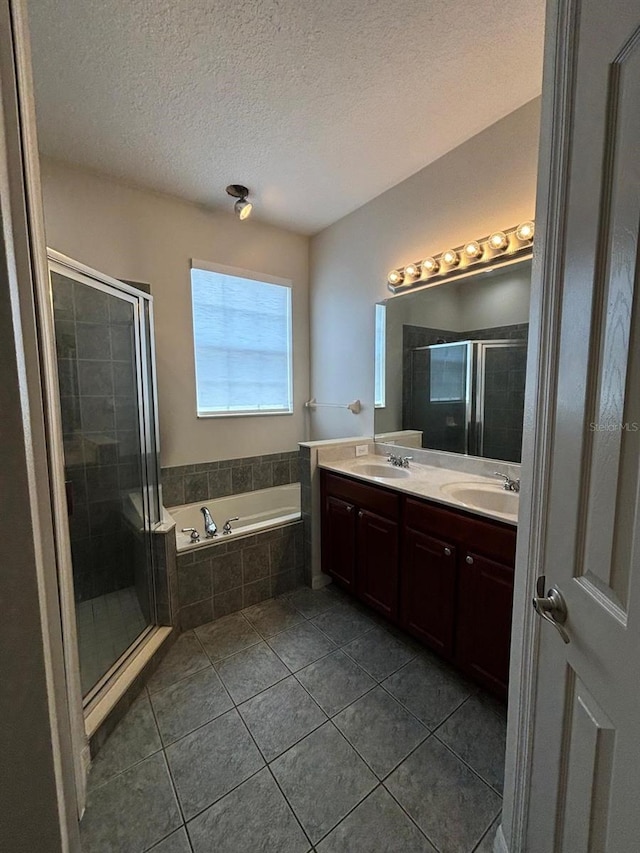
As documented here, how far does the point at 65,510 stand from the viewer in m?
1.02

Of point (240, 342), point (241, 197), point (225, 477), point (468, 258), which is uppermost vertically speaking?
point (241, 197)

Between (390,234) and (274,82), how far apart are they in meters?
1.13

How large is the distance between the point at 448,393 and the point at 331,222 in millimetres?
1798

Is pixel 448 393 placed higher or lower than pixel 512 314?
lower

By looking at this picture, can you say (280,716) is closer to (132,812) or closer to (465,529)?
(132,812)

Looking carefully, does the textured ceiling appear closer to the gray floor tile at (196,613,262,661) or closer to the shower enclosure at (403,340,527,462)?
the shower enclosure at (403,340,527,462)

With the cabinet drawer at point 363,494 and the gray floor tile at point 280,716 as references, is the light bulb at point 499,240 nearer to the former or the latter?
the cabinet drawer at point 363,494

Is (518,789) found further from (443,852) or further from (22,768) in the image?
(22,768)

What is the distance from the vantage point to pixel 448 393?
218 cm

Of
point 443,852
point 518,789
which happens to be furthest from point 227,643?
point 518,789

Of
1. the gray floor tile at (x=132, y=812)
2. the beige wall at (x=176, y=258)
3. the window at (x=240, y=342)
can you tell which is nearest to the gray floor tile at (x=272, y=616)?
the gray floor tile at (x=132, y=812)

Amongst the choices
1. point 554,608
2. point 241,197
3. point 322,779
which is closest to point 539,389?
point 554,608

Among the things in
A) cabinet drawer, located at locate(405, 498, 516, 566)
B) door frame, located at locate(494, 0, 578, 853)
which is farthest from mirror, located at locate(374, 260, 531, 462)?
door frame, located at locate(494, 0, 578, 853)

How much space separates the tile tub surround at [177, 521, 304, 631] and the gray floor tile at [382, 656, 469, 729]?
948 mm
